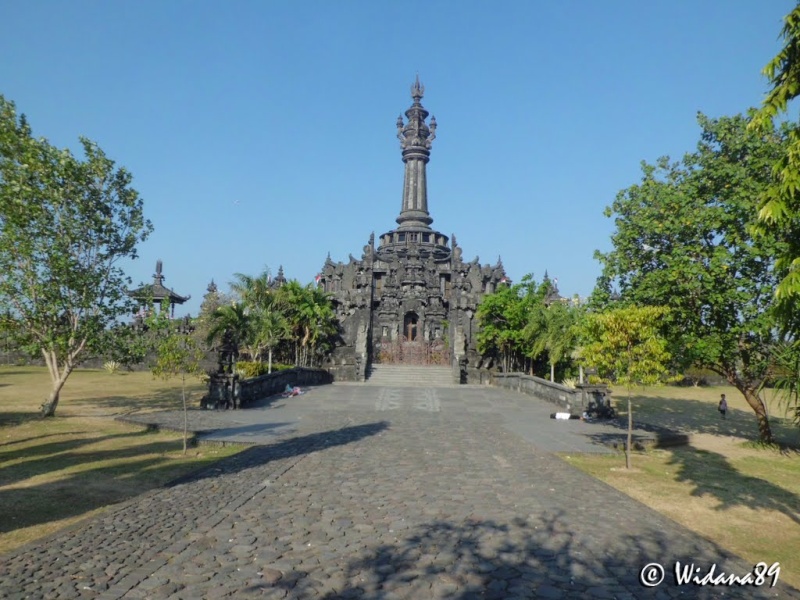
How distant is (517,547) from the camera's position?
6453 millimetres

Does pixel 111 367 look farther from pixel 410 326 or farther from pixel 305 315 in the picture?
pixel 410 326

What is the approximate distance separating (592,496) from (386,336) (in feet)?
123

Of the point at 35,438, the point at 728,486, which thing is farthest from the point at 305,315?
the point at 728,486

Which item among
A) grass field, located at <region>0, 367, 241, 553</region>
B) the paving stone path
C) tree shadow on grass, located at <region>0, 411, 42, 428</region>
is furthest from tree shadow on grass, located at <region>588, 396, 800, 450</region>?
tree shadow on grass, located at <region>0, 411, 42, 428</region>

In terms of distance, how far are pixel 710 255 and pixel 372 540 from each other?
13.2 metres

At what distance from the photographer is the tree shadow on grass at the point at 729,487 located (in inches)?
353

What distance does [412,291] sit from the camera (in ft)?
156

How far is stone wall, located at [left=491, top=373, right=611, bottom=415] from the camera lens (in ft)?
63.5

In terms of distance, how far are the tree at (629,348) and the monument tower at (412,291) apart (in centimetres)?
2090

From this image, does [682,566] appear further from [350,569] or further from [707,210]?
[707,210]

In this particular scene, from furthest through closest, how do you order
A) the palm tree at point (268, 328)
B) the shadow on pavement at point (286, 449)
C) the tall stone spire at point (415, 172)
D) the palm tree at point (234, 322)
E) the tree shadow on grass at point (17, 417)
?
1. the tall stone spire at point (415, 172)
2. the palm tree at point (268, 328)
3. the palm tree at point (234, 322)
4. the tree shadow on grass at point (17, 417)
5. the shadow on pavement at point (286, 449)

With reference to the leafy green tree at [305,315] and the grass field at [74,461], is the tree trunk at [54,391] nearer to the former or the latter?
the grass field at [74,461]

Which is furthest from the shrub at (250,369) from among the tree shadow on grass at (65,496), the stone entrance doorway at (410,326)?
the stone entrance doorway at (410,326)

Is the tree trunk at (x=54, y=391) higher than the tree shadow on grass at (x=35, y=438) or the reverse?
higher
